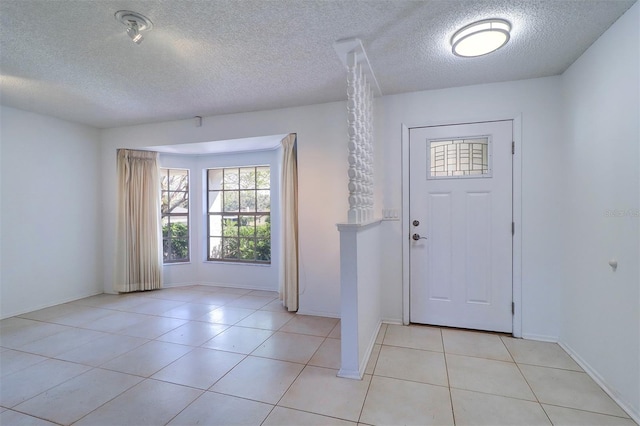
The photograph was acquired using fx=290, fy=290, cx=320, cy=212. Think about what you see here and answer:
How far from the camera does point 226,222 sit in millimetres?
4770

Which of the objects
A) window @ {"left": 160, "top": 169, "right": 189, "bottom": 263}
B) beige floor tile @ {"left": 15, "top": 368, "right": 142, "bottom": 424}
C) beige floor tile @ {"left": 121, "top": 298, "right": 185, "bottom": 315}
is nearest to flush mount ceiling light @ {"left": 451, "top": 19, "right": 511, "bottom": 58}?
beige floor tile @ {"left": 15, "top": 368, "right": 142, "bottom": 424}

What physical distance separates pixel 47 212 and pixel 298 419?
13.6ft

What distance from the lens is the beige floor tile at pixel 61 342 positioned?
8.44 feet

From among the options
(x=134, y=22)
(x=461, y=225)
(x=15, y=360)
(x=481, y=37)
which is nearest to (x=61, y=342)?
(x=15, y=360)

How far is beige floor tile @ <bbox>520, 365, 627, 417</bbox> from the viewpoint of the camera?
5.86 ft

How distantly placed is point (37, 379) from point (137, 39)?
2.52 m

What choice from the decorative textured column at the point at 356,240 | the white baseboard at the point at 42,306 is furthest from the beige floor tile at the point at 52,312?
the decorative textured column at the point at 356,240

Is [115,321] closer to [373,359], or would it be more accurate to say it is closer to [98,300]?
[98,300]

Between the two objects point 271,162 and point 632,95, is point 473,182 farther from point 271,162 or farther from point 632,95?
point 271,162

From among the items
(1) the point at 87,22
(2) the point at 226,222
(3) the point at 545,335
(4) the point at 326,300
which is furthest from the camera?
(2) the point at 226,222

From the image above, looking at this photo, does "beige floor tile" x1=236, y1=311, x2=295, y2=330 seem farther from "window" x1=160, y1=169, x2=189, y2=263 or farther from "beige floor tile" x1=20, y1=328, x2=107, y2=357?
"window" x1=160, y1=169, x2=189, y2=263

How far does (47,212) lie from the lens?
375cm

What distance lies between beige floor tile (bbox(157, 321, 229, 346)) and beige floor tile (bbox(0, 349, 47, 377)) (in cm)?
92

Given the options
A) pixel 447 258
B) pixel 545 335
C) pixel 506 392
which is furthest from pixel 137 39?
pixel 545 335
